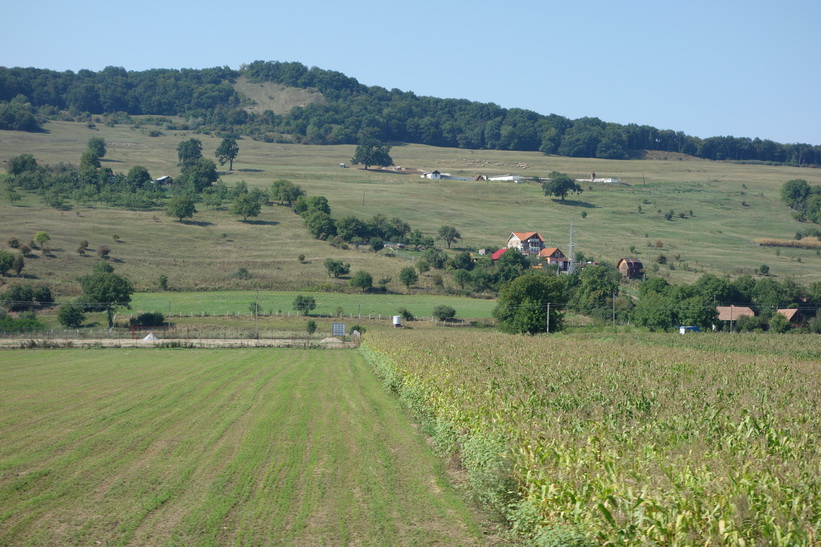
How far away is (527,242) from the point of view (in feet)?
350

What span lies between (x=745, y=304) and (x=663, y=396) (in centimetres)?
7054

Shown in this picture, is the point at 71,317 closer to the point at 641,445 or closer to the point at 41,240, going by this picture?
the point at 41,240

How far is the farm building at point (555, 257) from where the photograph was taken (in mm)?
100925

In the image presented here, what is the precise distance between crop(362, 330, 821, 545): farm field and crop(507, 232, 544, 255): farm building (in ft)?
281

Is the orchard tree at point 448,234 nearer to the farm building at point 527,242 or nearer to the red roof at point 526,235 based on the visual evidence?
the farm building at point 527,242

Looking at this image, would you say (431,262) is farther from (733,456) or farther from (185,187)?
(733,456)

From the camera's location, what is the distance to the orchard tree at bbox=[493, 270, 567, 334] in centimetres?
6200

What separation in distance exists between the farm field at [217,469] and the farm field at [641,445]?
3.92 feet

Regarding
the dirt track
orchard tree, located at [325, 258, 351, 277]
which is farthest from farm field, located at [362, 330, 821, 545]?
orchard tree, located at [325, 258, 351, 277]

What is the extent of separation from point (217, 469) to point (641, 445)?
810cm

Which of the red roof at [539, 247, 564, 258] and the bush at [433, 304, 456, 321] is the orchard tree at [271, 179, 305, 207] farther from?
the bush at [433, 304, 456, 321]

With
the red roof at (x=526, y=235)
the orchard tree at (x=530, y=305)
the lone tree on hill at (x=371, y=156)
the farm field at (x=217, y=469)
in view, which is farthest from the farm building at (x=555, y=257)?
the farm field at (x=217, y=469)

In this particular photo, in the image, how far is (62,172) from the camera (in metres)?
126

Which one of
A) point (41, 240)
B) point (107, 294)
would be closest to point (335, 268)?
point (107, 294)
